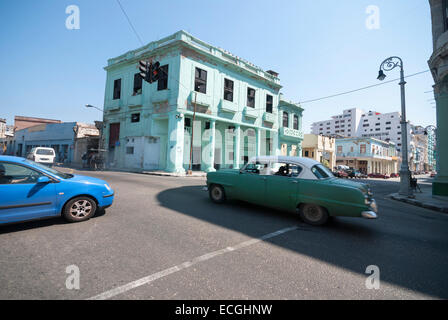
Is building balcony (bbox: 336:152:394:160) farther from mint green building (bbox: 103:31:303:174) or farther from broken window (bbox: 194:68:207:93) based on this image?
broken window (bbox: 194:68:207:93)

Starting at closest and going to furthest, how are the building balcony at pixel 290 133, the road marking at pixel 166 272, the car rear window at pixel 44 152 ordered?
1. the road marking at pixel 166 272
2. the car rear window at pixel 44 152
3. the building balcony at pixel 290 133

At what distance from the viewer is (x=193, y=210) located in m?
5.52

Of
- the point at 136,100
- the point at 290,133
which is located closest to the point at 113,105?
the point at 136,100

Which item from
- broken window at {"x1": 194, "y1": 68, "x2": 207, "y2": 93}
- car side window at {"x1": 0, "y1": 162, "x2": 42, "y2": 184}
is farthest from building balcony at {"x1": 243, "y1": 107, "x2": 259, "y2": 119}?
car side window at {"x1": 0, "y1": 162, "x2": 42, "y2": 184}

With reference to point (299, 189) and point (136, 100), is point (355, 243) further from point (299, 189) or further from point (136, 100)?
point (136, 100)

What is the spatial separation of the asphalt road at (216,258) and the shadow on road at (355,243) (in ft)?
0.06

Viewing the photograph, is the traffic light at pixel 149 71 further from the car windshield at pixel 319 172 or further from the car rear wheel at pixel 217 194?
the car windshield at pixel 319 172

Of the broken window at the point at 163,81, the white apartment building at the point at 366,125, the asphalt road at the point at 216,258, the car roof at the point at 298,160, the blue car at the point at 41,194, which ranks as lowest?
the asphalt road at the point at 216,258

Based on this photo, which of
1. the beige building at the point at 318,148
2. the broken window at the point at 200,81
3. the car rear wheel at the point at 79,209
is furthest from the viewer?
the beige building at the point at 318,148

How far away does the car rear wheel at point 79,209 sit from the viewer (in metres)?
4.12

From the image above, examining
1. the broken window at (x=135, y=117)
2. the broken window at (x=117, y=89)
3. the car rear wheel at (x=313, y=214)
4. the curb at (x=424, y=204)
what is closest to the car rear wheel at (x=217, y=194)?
the car rear wheel at (x=313, y=214)

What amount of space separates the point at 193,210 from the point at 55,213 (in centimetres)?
304

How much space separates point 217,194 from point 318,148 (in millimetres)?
33361

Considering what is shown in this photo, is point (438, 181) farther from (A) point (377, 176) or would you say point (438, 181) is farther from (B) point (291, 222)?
(A) point (377, 176)
